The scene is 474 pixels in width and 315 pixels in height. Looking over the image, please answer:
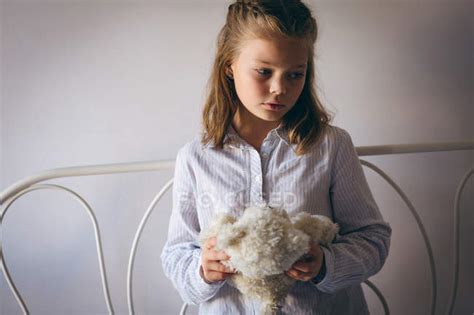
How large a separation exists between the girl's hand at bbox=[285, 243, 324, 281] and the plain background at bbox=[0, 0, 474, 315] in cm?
43

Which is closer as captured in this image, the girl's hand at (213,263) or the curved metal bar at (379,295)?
the girl's hand at (213,263)

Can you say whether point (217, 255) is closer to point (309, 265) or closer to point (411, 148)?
point (309, 265)

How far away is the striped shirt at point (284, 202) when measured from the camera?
2.16ft

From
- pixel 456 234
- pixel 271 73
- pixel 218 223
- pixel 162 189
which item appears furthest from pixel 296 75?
pixel 456 234

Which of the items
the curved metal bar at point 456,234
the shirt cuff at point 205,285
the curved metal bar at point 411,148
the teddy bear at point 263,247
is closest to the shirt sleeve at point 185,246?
the shirt cuff at point 205,285

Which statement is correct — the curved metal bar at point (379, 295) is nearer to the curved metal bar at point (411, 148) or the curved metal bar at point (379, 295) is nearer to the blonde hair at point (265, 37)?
the curved metal bar at point (411, 148)

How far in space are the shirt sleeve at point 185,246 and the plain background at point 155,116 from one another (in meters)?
0.24

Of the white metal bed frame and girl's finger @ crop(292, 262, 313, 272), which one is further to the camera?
the white metal bed frame

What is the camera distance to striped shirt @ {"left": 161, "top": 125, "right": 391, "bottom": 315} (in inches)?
25.9

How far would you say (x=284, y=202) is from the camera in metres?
0.67

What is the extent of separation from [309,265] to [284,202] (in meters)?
0.13

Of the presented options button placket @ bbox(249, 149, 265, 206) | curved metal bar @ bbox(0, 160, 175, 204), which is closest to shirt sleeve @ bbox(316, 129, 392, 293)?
button placket @ bbox(249, 149, 265, 206)

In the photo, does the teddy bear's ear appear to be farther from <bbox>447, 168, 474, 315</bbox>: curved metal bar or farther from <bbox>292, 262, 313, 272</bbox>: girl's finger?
<bbox>447, 168, 474, 315</bbox>: curved metal bar

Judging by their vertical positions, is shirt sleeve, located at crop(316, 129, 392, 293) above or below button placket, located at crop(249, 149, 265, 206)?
below
